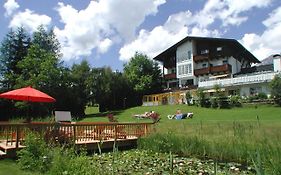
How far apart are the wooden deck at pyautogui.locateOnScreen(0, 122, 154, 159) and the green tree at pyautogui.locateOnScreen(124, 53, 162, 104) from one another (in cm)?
3741

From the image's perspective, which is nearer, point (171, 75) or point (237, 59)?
point (237, 59)

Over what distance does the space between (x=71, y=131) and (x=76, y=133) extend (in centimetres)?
55

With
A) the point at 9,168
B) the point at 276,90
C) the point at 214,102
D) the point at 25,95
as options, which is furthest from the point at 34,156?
the point at 214,102

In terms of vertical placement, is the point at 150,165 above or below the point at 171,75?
below

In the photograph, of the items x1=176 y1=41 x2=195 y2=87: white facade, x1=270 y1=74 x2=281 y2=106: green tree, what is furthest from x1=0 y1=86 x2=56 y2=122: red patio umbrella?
x1=176 y1=41 x2=195 y2=87: white facade

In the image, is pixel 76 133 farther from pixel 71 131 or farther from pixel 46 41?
pixel 46 41

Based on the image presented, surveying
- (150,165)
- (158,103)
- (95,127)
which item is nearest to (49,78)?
(158,103)

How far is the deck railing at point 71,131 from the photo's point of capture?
1229 cm

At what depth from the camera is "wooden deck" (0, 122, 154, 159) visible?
12.1 meters

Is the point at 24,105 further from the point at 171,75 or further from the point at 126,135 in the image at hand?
the point at 171,75

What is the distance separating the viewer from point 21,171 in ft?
30.6

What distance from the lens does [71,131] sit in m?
14.3

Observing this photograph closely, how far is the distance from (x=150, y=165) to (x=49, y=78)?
30.9 m

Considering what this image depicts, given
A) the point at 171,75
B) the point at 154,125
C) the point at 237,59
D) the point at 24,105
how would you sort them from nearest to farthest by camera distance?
the point at 154,125
the point at 24,105
the point at 237,59
the point at 171,75
